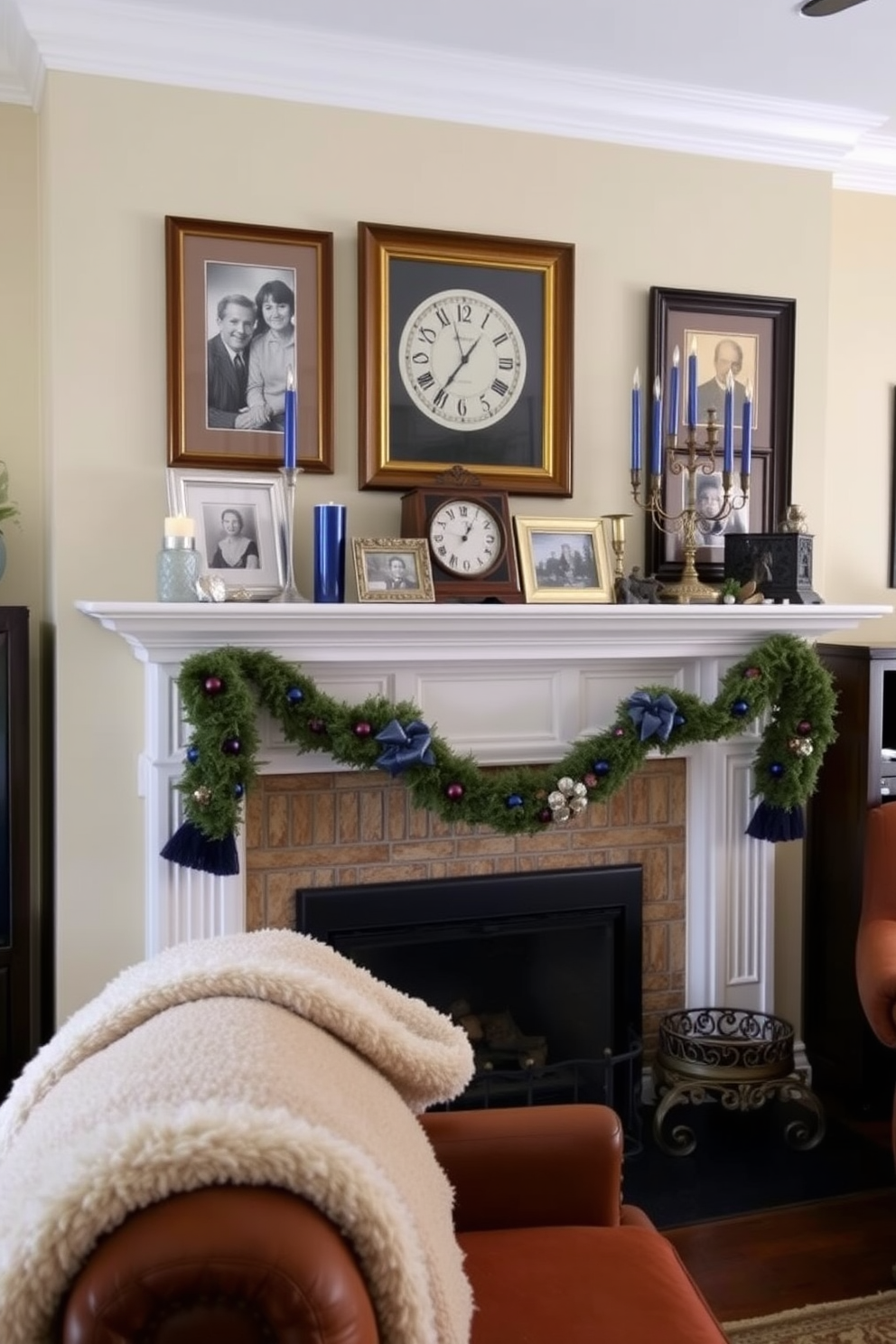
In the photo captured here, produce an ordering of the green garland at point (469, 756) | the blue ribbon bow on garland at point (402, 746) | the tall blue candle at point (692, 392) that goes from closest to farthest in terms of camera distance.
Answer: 1. the green garland at point (469, 756)
2. the blue ribbon bow on garland at point (402, 746)
3. the tall blue candle at point (692, 392)

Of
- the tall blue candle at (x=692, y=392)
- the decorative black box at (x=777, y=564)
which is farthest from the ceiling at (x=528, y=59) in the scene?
the decorative black box at (x=777, y=564)

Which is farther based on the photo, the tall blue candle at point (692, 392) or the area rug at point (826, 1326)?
the tall blue candle at point (692, 392)

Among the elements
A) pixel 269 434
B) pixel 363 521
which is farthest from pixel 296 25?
pixel 363 521

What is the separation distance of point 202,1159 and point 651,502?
2.39 meters

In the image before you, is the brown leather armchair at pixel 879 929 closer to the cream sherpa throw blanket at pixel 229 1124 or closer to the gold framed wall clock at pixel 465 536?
the gold framed wall clock at pixel 465 536

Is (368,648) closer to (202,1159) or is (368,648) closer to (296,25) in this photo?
(296,25)

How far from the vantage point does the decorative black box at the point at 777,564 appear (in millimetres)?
2941

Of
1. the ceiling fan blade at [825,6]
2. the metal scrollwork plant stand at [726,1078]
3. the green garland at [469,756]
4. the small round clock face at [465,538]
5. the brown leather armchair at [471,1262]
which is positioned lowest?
the metal scrollwork plant stand at [726,1078]

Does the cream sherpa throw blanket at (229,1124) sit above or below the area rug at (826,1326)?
above

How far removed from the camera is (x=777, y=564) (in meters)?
2.96

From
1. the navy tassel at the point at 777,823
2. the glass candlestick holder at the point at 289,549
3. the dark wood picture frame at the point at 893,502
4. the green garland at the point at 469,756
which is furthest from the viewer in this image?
the dark wood picture frame at the point at 893,502

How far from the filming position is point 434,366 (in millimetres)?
2881

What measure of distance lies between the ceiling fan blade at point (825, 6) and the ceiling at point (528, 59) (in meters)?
→ 0.30

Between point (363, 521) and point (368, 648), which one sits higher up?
point (363, 521)
